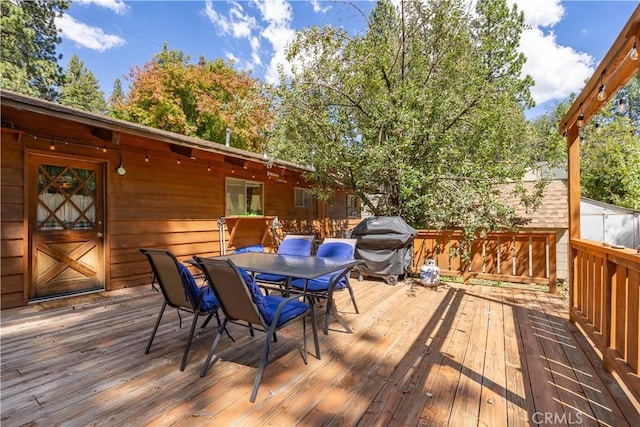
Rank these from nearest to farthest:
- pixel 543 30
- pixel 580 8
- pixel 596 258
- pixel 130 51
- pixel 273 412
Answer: pixel 273 412, pixel 596 258, pixel 580 8, pixel 543 30, pixel 130 51

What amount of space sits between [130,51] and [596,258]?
19190mm

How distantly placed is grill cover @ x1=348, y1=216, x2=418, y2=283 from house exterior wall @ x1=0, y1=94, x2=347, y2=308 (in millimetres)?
2658

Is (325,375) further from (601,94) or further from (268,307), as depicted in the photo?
(601,94)

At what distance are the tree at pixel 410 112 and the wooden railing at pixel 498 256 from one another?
35 cm

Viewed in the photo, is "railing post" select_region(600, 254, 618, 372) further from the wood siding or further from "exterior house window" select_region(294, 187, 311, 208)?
"exterior house window" select_region(294, 187, 311, 208)

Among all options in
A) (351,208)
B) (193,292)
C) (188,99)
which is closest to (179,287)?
(193,292)

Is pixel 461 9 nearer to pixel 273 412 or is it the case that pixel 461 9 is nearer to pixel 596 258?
pixel 596 258

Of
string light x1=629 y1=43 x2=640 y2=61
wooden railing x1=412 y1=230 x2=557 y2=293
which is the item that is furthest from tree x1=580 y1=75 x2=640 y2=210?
string light x1=629 y1=43 x2=640 y2=61

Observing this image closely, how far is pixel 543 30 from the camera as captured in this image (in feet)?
33.7

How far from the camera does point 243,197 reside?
7.19 m

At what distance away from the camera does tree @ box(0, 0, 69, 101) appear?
1265cm

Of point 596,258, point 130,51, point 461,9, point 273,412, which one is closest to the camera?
point 273,412

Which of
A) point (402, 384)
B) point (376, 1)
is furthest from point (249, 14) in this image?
point (402, 384)

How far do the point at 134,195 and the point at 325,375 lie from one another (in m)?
4.46
